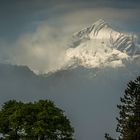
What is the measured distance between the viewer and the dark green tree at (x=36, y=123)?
7925cm

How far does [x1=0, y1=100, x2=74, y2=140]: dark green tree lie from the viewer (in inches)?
3120

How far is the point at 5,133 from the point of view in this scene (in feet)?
273

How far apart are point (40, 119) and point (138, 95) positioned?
1417 cm

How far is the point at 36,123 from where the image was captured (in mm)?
79625

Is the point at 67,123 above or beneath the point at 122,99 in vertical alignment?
beneath

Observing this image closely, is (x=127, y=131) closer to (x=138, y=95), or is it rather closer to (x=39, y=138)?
(x=138, y=95)

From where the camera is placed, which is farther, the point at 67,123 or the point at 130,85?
the point at 130,85

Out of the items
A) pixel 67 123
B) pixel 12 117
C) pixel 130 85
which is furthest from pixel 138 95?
pixel 12 117

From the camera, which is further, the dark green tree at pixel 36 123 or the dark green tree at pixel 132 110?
the dark green tree at pixel 132 110

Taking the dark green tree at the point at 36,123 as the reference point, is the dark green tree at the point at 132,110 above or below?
above

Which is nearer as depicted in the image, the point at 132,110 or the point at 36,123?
the point at 36,123

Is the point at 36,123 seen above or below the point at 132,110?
below

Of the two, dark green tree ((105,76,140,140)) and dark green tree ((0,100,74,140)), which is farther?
dark green tree ((105,76,140,140))

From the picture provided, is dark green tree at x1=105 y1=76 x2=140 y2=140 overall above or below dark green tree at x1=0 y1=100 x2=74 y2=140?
above
